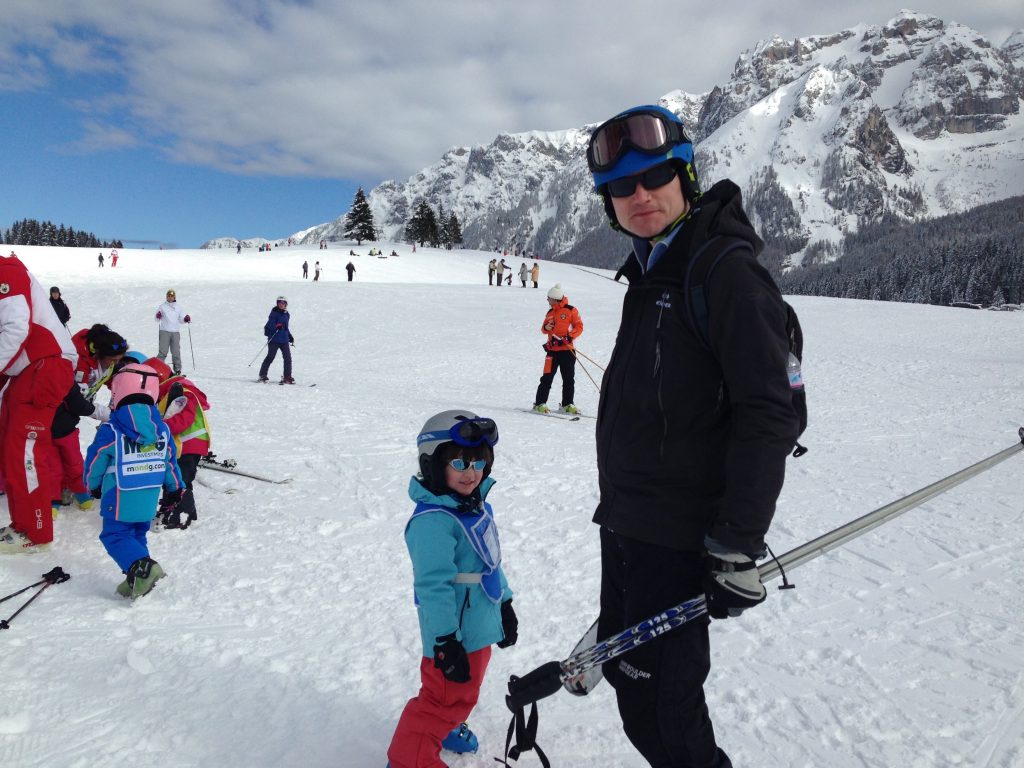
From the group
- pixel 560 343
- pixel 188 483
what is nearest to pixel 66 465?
pixel 188 483

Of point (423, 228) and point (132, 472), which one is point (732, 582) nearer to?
point (132, 472)

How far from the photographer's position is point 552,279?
44.7m

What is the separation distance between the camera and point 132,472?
412 cm

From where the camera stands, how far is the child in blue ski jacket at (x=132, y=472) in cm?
403

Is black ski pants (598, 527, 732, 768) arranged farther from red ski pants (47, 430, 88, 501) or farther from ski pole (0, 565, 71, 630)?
red ski pants (47, 430, 88, 501)

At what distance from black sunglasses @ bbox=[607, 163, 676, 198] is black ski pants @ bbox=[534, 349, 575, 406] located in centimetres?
821

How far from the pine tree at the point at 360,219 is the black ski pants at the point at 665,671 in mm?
66487

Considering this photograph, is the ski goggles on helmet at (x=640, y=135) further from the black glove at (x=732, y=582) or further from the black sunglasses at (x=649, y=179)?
the black glove at (x=732, y=582)

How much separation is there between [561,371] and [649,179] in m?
8.35

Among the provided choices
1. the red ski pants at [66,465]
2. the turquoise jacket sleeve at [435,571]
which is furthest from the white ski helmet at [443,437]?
the red ski pants at [66,465]

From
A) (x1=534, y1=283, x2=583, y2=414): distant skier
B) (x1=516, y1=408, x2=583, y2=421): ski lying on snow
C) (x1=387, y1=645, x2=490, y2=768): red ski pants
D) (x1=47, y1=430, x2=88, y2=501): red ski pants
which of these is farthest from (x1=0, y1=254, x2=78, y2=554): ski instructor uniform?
(x1=516, y1=408, x2=583, y2=421): ski lying on snow

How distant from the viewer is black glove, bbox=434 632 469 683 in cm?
228

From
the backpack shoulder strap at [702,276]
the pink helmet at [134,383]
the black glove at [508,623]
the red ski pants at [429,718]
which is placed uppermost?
the backpack shoulder strap at [702,276]

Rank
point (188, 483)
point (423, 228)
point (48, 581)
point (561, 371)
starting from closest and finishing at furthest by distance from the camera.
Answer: point (48, 581), point (188, 483), point (561, 371), point (423, 228)
